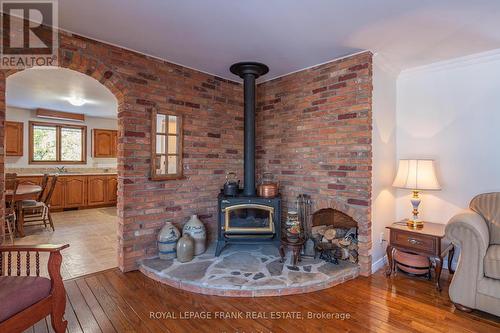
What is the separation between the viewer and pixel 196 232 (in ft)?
9.82

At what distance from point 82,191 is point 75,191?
14 cm

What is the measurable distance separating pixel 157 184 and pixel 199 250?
2.92 ft

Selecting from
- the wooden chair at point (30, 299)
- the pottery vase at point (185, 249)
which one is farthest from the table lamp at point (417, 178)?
the wooden chair at point (30, 299)

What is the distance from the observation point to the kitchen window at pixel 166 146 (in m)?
2.93

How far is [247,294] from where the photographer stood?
7.48ft

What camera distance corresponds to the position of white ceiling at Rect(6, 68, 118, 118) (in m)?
3.60

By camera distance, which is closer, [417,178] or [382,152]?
[417,178]

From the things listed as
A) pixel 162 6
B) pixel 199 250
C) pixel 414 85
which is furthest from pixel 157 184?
pixel 414 85

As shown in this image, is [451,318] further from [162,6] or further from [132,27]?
[132,27]

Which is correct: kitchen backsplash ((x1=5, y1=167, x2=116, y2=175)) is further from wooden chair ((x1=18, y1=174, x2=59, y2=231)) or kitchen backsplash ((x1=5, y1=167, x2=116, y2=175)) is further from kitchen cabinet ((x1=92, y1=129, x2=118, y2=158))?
wooden chair ((x1=18, y1=174, x2=59, y2=231))

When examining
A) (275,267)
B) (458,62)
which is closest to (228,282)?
(275,267)

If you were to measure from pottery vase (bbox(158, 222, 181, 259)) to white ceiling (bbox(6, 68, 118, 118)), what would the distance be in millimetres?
2235

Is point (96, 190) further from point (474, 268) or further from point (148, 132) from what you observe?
point (474, 268)

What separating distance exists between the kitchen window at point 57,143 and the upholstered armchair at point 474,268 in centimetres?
750
